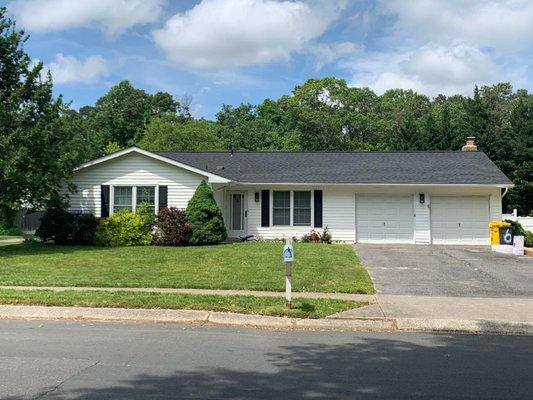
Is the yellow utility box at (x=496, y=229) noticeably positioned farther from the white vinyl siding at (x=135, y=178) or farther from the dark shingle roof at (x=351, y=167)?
the white vinyl siding at (x=135, y=178)

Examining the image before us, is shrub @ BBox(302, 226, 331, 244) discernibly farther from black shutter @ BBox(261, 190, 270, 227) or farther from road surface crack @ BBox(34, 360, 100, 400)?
road surface crack @ BBox(34, 360, 100, 400)

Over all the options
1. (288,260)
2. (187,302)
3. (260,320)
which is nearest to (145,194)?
(187,302)

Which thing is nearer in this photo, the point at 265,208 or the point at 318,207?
the point at 318,207

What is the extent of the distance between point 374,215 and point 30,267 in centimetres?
1404

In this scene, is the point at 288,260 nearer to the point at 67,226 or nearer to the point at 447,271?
the point at 447,271

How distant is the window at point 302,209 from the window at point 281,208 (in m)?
0.30

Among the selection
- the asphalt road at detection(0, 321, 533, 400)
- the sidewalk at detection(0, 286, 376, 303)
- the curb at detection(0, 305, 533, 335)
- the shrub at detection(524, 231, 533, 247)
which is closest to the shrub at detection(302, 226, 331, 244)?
the shrub at detection(524, 231, 533, 247)

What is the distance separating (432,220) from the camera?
2280 cm

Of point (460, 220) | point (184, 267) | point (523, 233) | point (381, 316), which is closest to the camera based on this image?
point (381, 316)

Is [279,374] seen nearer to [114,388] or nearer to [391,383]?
[391,383]

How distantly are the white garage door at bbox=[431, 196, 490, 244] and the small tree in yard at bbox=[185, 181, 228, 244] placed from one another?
928 centimetres

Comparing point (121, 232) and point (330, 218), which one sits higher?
point (330, 218)

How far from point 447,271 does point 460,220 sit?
904cm

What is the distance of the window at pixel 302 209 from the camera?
23.2 m
